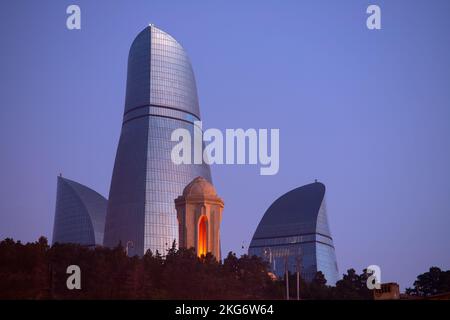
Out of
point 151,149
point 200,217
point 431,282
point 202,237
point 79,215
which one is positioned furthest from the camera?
point 79,215

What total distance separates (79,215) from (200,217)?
4139 inches

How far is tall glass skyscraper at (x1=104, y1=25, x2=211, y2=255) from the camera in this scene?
499ft

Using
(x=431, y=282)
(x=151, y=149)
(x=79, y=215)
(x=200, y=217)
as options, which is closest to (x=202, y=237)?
(x=200, y=217)

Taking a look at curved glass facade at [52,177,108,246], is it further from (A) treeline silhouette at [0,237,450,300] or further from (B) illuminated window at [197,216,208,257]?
(A) treeline silhouette at [0,237,450,300]

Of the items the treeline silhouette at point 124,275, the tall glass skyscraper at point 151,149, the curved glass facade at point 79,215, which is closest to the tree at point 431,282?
the treeline silhouette at point 124,275

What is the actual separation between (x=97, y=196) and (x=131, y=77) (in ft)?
159

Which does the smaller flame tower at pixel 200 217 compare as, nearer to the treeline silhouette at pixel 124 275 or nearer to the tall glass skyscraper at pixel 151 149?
the treeline silhouette at pixel 124 275

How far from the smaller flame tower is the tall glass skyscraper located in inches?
2046

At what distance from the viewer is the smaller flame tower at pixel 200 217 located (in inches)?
3693

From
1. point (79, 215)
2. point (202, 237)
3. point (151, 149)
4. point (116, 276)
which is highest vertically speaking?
point (151, 149)

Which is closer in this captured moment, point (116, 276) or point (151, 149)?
point (116, 276)

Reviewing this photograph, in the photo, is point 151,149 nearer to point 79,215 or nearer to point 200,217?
point 79,215

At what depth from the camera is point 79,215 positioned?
193250mm
